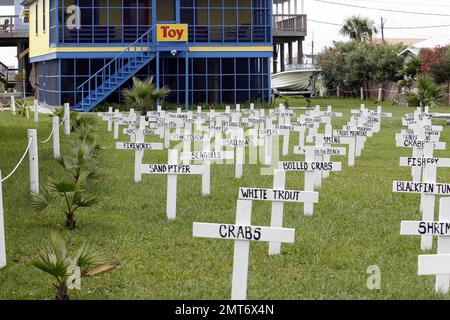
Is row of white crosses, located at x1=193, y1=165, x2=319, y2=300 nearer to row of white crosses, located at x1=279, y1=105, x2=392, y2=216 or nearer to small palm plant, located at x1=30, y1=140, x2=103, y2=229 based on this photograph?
row of white crosses, located at x1=279, y1=105, x2=392, y2=216

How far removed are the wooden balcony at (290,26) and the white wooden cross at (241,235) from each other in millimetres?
46693

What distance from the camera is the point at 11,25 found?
64562 mm

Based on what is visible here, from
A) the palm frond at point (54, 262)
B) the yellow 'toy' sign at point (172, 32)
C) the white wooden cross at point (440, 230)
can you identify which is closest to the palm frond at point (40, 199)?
the palm frond at point (54, 262)

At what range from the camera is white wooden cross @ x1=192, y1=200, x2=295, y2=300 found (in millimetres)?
7836

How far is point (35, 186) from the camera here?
14.6 metres

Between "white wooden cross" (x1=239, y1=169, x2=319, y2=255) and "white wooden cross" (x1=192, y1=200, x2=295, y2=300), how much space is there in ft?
3.87

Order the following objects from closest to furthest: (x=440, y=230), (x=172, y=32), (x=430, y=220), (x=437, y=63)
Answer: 1. (x=440, y=230)
2. (x=430, y=220)
3. (x=172, y=32)
4. (x=437, y=63)

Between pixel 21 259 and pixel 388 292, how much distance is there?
381 cm

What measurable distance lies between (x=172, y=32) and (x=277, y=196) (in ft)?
113

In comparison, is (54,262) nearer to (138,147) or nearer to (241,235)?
(241,235)

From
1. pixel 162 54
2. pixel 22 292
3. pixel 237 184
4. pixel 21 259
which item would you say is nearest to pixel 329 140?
pixel 237 184

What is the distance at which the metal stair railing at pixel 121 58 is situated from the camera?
4369 cm

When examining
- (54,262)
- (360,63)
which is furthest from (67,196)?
(360,63)

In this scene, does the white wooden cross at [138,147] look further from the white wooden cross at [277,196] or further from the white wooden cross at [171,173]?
the white wooden cross at [277,196]
